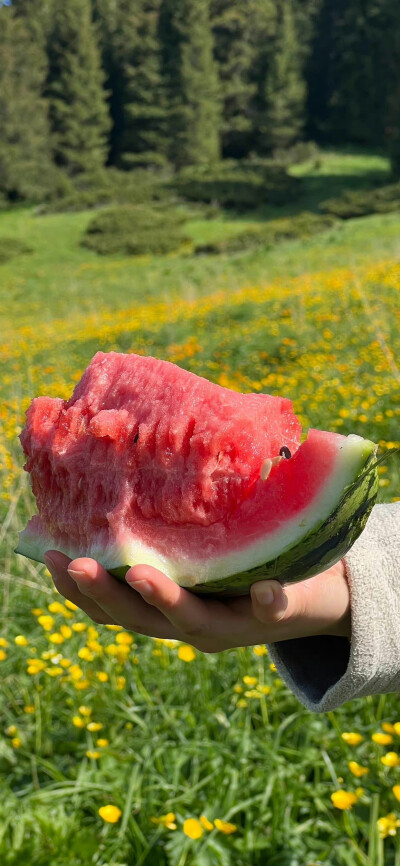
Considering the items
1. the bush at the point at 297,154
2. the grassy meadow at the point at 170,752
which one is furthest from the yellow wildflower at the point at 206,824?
the bush at the point at 297,154

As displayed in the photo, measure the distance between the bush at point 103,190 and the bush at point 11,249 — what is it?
20.5ft

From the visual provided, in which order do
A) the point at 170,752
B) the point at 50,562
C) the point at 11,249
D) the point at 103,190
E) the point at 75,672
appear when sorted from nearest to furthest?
the point at 50,562 < the point at 170,752 < the point at 75,672 < the point at 11,249 < the point at 103,190

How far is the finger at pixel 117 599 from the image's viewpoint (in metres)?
1.15

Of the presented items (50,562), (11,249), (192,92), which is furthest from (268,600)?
(192,92)

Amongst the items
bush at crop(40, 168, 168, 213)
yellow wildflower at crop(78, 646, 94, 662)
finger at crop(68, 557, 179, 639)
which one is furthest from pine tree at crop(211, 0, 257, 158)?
finger at crop(68, 557, 179, 639)

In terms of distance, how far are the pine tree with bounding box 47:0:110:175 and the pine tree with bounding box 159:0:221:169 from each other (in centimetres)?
431

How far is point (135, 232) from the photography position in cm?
2459

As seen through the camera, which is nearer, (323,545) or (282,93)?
(323,545)

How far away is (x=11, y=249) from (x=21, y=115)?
14.3 metres

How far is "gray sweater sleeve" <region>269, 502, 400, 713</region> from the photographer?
4.33 feet

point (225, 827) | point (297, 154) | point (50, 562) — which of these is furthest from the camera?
point (297, 154)

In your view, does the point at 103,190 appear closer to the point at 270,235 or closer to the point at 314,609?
the point at 270,235

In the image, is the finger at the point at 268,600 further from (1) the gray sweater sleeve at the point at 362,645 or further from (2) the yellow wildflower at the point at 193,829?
(2) the yellow wildflower at the point at 193,829

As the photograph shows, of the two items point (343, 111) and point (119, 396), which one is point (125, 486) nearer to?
point (119, 396)
